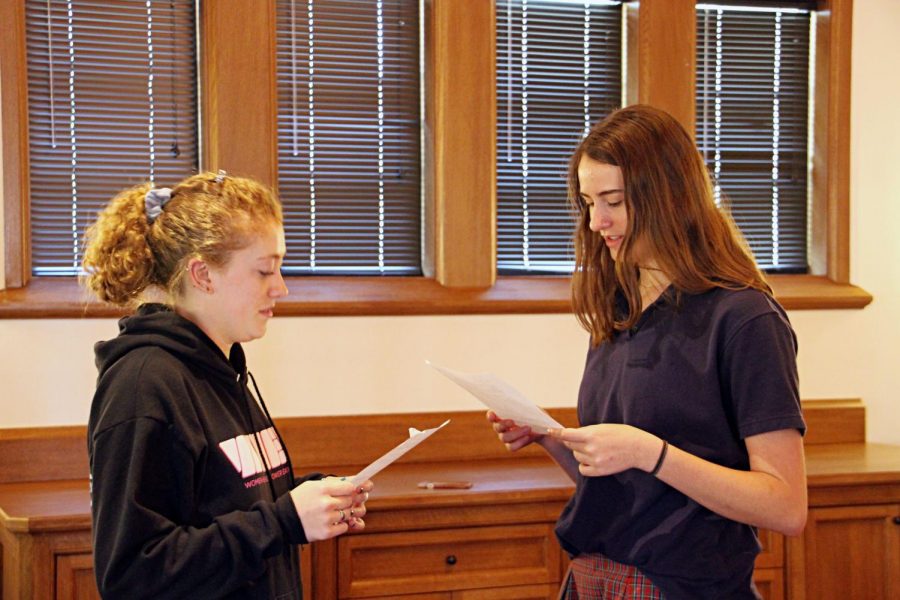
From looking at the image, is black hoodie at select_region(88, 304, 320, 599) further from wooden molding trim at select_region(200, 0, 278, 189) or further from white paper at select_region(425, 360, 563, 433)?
wooden molding trim at select_region(200, 0, 278, 189)

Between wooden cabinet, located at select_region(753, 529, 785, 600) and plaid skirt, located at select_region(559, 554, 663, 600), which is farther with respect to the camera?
wooden cabinet, located at select_region(753, 529, 785, 600)

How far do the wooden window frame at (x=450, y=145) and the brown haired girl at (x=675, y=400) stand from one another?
55.0 inches

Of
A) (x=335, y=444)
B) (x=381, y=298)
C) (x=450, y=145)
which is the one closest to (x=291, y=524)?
(x=335, y=444)

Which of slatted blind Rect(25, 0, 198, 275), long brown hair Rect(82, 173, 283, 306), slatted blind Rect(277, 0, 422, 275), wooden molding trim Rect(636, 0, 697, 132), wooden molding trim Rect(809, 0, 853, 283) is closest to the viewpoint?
long brown hair Rect(82, 173, 283, 306)

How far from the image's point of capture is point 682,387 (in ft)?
5.22

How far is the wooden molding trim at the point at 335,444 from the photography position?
2.76m

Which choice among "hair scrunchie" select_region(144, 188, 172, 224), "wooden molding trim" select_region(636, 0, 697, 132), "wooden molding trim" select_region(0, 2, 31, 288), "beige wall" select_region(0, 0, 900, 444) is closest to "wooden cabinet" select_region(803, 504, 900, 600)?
"beige wall" select_region(0, 0, 900, 444)

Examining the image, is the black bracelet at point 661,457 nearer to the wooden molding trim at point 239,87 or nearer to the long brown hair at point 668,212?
the long brown hair at point 668,212

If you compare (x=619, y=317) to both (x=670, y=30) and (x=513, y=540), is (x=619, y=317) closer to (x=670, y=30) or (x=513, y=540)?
(x=513, y=540)

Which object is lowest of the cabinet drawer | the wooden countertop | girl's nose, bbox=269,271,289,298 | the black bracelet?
the cabinet drawer

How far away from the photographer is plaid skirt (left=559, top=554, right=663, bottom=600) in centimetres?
160

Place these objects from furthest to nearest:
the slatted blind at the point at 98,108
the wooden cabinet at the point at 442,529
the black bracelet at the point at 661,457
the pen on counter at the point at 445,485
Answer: the slatted blind at the point at 98,108 < the pen on counter at the point at 445,485 < the wooden cabinet at the point at 442,529 < the black bracelet at the point at 661,457

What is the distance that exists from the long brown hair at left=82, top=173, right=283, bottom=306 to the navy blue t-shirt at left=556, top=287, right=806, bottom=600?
2.30 feet

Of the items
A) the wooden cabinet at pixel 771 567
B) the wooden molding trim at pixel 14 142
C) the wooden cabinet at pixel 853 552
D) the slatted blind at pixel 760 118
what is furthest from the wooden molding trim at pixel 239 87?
the wooden cabinet at pixel 853 552
